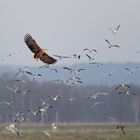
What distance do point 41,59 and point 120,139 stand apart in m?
24.8

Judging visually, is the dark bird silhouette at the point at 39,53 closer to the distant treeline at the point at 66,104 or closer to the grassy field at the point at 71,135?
the grassy field at the point at 71,135

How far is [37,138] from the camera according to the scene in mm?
44625

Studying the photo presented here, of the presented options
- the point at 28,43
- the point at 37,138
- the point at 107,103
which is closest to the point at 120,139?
the point at 37,138

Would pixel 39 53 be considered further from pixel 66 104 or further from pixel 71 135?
pixel 66 104

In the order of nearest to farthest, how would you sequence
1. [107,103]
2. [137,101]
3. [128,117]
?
[137,101] → [128,117] → [107,103]

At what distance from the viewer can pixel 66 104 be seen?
408 feet

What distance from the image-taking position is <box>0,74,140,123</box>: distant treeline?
4336 inches

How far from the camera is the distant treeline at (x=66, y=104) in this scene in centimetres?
11012

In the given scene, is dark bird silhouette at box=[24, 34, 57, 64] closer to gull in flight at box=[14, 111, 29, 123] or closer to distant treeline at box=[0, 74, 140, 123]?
gull in flight at box=[14, 111, 29, 123]

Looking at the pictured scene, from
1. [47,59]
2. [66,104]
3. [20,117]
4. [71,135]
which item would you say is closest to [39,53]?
[47,59]

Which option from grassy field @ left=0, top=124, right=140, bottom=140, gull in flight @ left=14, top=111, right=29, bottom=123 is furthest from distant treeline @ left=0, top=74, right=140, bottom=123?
gull in flight @ left=14, top=111, right=29, bottom=123

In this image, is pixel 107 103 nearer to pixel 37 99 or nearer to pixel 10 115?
pixel 37 99

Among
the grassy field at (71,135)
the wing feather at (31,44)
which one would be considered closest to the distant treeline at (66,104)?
the grassy field at (71,135)

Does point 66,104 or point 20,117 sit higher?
point 66,104
